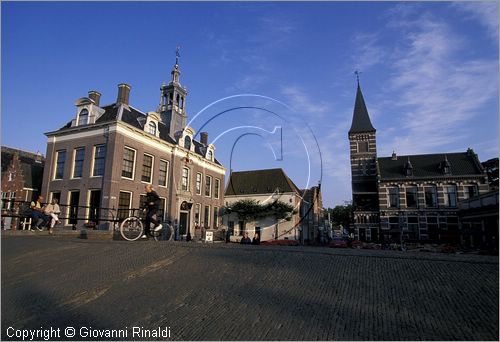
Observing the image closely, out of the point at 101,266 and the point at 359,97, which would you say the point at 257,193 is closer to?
the point at 359,97

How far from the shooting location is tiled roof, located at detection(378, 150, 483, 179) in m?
40.0

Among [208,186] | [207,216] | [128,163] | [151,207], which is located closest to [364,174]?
[208,186]

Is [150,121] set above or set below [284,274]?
above

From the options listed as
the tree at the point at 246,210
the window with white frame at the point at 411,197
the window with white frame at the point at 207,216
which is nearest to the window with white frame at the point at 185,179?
the window with white frame at the point at 207,216

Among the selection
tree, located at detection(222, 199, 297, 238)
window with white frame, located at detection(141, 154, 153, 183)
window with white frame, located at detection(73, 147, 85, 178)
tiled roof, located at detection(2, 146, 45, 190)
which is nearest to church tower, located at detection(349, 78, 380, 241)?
tree, located at detection(222, 199, 297, 238)

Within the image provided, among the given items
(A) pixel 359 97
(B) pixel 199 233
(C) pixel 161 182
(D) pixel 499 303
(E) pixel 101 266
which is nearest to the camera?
(D) pixel 499 303

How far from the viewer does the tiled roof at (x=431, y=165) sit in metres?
40.0

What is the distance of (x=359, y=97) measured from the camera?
2127 inches

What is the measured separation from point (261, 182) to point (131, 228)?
31.5 metres

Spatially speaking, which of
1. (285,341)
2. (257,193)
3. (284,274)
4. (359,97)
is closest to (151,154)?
(257,193)

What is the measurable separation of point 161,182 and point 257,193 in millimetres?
16013

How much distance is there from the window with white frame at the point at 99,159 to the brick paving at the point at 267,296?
60.4 feet

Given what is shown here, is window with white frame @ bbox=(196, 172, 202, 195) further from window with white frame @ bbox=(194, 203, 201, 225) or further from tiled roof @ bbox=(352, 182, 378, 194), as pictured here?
tiled roof @ bbox=(352, 182, 378, 194)

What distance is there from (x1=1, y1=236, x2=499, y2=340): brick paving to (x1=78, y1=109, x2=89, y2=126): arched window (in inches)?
870
